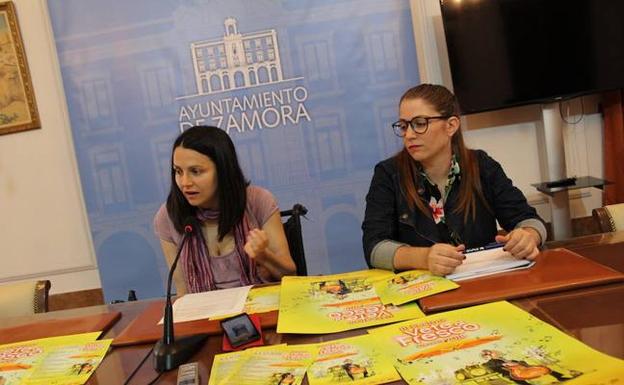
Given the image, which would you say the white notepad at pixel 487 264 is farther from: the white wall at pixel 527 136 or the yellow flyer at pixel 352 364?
the white wall at pixel 527 136

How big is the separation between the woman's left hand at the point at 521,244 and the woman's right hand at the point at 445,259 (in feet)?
0.43

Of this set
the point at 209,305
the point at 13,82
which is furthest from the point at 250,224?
the point at 13,82

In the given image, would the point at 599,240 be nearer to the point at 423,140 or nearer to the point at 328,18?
the point at 423,140

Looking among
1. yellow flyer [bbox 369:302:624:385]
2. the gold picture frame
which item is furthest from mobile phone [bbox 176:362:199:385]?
the gold picture frame

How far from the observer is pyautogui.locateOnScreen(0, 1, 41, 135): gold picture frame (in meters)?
A: 3.17

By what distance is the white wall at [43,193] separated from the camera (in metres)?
3.21

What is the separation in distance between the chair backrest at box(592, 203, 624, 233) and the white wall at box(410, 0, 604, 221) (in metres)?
1.64

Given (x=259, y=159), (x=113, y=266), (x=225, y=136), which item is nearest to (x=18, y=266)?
(x=113, y=266)

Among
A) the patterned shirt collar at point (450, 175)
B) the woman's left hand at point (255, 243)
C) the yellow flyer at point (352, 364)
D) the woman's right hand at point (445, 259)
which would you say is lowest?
the yellow flyer at point (352, 364)

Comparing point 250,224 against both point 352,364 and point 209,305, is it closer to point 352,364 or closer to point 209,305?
point 209,305

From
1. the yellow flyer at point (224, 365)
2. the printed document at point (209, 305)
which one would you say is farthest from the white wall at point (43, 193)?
the yellow flyer at point (224, 365)

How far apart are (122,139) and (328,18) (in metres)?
1.42

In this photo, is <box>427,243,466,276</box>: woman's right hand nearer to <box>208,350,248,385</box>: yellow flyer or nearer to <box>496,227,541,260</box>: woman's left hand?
<box>496,227,541,260</box>: woman's left hand

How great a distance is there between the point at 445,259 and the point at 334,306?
0.28m
